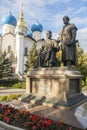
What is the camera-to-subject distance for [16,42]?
4381 centimetres

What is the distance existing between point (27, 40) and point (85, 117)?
127 feet

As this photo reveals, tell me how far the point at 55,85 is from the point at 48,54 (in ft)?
5.55

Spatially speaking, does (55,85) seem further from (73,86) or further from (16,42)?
(16,42)

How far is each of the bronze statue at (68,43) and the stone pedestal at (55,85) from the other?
0.67 meters

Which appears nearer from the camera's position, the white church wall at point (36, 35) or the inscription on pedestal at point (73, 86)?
the inscription on pedestal at point (73, 86)

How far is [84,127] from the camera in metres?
6.05

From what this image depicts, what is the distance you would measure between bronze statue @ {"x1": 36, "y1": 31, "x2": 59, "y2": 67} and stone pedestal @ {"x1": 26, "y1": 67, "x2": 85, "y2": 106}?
18.6 inches

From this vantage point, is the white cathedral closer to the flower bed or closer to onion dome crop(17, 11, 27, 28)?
onion dome crop(17, 11, 27, 28)

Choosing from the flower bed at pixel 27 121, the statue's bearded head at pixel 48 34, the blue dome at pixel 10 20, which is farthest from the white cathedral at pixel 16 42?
the flower bed at pixel 27 121

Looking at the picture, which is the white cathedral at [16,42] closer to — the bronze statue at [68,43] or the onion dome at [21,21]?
the onion dome at [21,21]

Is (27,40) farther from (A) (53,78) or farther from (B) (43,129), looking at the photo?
(B) (43,129)

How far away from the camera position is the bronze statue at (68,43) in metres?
9.38

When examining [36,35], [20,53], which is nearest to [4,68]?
[20,53]

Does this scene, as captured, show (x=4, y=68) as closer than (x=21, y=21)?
Yes
